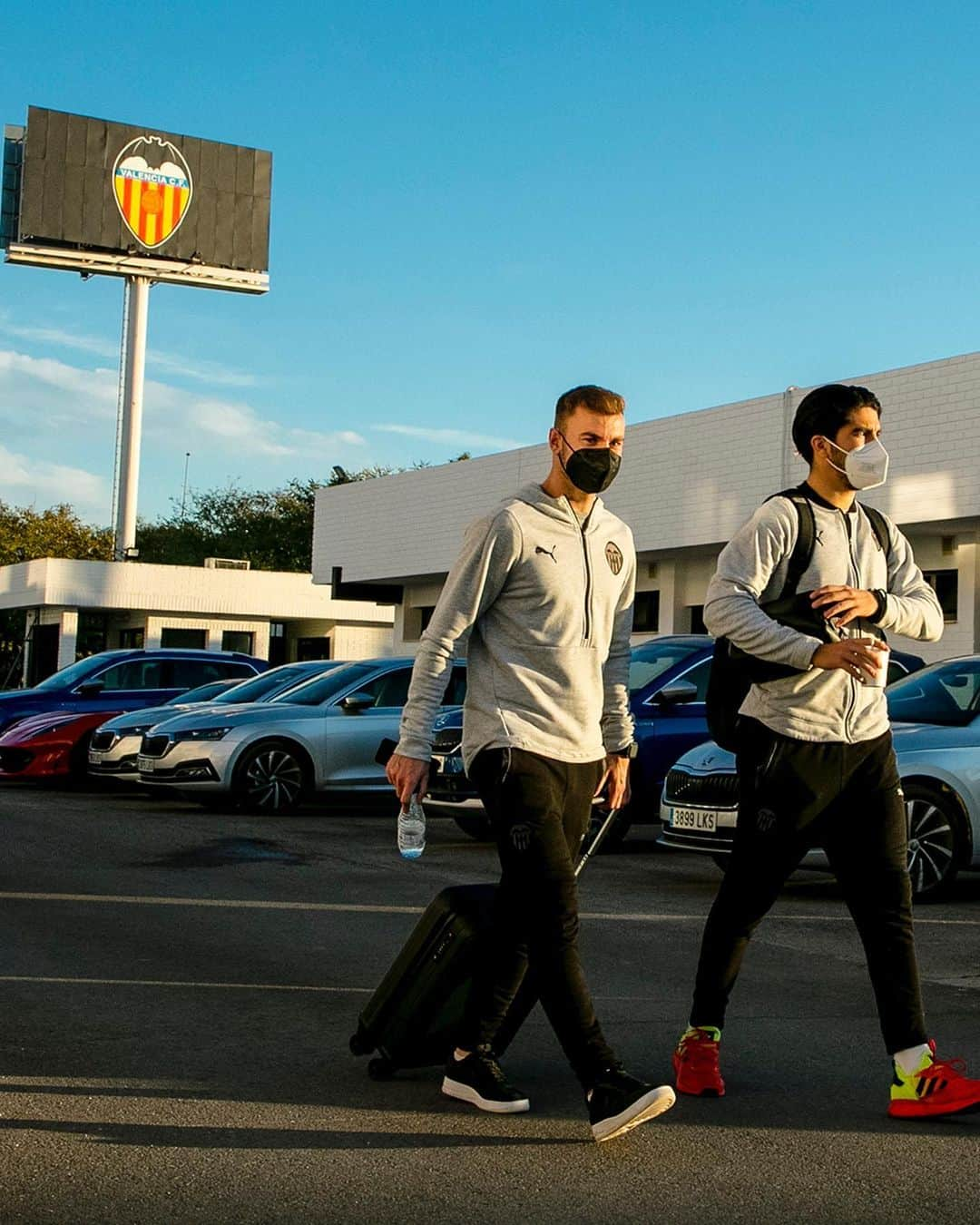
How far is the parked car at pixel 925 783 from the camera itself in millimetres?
10289

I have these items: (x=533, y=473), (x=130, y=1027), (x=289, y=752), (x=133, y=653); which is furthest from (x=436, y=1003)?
(x=533, y=473)

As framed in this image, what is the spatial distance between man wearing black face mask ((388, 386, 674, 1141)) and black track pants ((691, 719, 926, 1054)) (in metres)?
0.44

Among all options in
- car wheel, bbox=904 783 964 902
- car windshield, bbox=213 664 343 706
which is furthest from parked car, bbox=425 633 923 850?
car windshield, bbox=213 664 343 706

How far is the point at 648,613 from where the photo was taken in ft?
112

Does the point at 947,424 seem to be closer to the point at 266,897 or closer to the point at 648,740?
the point at 648,740

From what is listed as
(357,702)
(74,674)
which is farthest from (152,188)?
(357,702)

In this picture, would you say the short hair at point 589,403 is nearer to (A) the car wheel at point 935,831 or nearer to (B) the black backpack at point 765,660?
(B) the black backpack at point 765,660

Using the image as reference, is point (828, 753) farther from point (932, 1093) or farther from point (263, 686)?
point (263, 686)

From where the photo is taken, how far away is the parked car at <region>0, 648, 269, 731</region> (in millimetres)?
21750

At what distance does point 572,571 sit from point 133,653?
1853 centimetres

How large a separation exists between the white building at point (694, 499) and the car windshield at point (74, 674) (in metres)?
11.7

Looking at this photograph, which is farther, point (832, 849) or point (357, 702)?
point (357, 702)

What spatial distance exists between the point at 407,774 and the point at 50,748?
16.0m

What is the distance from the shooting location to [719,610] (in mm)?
5016
